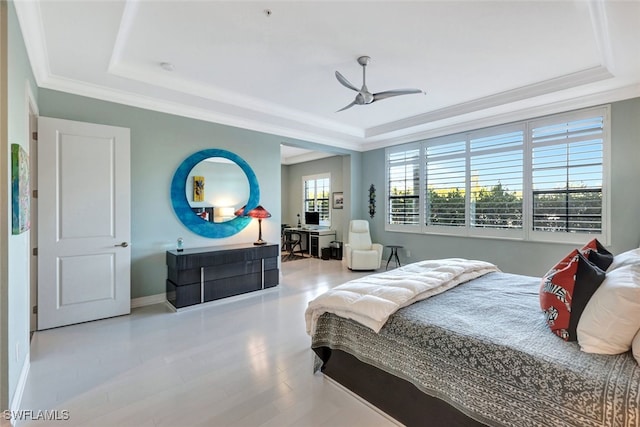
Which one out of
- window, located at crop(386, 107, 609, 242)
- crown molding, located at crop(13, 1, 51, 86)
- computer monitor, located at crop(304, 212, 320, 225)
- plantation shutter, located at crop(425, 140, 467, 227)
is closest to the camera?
crown molding, located at crop(13, 1, 51, 86)

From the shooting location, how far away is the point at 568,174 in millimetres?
4207

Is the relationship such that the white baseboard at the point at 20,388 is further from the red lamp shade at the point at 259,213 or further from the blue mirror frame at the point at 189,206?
the red lamp shade at the point at 259,213

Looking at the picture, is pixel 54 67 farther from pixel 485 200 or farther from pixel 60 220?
pixel 485 200

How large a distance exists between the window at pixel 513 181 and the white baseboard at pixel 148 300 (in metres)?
4.50

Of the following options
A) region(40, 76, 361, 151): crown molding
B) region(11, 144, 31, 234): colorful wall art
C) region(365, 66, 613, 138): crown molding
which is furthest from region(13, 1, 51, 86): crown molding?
region(365, 66, 613, 138): crown molding

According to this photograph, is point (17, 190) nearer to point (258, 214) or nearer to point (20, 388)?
point (20, 388)

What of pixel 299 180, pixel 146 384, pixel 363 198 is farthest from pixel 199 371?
pixel 299 180

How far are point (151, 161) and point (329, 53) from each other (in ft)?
8.89

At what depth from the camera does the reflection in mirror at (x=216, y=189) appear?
441 centimetres

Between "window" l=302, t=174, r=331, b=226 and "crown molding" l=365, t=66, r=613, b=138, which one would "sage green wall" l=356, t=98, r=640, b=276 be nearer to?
"crown molding" l=365, t=66, r=613, b=138

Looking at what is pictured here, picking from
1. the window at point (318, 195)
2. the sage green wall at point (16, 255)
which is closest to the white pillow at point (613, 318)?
the sage green wall at point (16, 255)

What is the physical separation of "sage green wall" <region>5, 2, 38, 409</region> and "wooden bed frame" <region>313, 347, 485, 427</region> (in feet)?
6.44

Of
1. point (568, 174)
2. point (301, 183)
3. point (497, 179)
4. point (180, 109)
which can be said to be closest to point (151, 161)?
point (180, 109)

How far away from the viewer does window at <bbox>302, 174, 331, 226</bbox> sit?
27.6 ft
